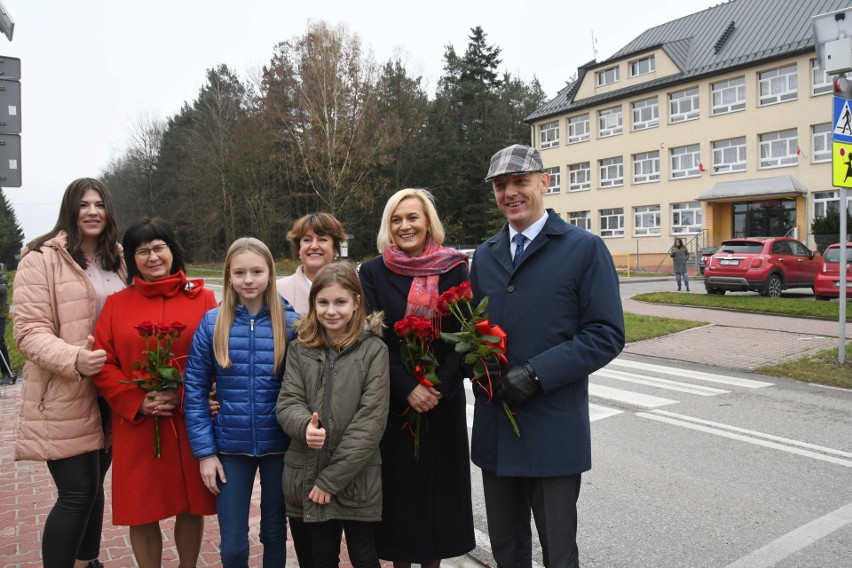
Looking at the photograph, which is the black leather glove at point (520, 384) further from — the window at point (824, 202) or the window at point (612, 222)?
the window at point (612, 222)

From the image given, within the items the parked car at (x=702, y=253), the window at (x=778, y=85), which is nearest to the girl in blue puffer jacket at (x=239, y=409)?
the parked car at (x=702, y=253)

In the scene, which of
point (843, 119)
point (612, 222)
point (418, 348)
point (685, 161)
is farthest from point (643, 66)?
point (418, 348)

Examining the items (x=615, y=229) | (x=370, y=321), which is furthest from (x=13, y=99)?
(x=615, y=229)

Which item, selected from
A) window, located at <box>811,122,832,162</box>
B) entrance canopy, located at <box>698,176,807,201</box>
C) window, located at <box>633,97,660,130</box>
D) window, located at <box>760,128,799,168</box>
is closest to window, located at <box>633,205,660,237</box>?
entrance canopy, located at <box>698,176,807,201</box>

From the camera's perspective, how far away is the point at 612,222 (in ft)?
133

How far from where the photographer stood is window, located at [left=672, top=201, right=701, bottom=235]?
1404 inches

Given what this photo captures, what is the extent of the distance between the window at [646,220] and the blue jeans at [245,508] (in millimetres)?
37299

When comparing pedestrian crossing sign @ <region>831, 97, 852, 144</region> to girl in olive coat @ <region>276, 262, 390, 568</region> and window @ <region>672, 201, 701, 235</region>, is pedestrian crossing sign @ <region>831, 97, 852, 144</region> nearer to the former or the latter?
girl in olive coat @ <region>276, 262, 390, 568</region>

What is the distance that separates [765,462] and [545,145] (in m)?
41.3

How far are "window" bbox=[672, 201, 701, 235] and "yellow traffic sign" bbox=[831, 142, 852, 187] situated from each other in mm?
27331

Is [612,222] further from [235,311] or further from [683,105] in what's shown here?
[235,311]

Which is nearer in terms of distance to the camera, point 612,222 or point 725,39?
point 725,39

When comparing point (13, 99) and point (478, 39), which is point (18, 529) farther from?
point (478, 39)

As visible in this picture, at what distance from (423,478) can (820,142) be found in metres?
33.8
